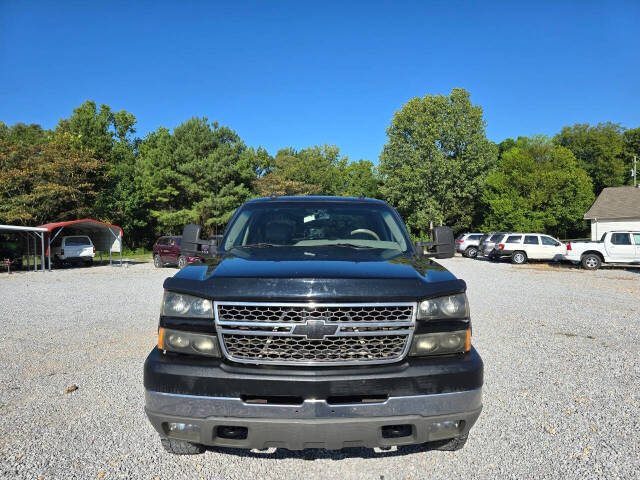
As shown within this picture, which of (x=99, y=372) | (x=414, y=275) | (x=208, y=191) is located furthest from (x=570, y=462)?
(x=208, y=191)

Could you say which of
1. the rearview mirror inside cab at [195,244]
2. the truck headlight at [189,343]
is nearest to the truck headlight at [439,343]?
the truck headlight at [189,343]

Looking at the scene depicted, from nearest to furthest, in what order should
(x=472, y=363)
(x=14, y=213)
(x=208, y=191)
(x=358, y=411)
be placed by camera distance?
(x=358, y=411) → (x=472, y=363) → (x=14, y=213) → (x=208, y=191)

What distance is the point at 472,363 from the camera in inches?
99.4

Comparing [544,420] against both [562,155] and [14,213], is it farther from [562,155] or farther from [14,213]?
[562,155]

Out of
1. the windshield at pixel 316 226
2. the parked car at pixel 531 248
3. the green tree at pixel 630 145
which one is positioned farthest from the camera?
the green tree at pixel 630 145

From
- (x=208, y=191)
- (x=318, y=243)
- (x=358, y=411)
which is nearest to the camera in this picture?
(x=358, y=411)

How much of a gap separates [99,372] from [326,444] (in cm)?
371

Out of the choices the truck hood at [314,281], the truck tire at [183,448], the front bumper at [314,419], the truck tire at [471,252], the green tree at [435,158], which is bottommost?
the truck tire at [471,252]

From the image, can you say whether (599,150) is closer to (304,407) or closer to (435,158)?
(435,158)

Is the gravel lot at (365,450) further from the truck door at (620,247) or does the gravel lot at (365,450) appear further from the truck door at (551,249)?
the truck door at (551,249)

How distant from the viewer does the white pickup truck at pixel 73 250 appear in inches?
971

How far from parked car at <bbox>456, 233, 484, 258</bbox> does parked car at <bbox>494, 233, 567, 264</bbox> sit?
5515 mm

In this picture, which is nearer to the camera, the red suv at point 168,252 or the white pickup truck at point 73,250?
the red suv at point 168,252

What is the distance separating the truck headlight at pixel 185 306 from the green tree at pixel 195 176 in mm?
40157
